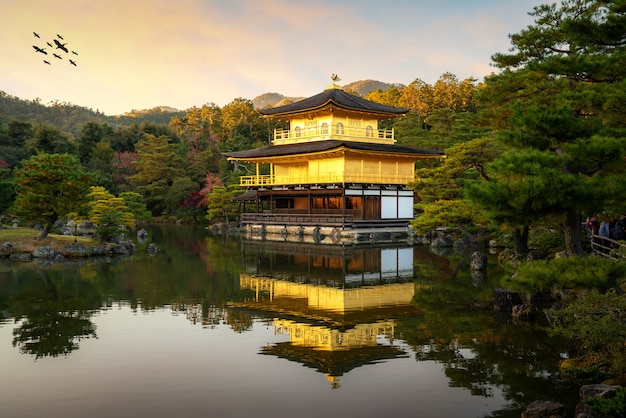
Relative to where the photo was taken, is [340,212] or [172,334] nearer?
[172,334]

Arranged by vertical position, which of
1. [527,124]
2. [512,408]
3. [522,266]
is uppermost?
[527,124]

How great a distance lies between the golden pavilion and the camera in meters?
37.8

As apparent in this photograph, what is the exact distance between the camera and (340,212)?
40.3 meters

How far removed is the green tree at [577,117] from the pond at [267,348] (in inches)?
119

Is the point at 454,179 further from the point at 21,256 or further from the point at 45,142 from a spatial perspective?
the point at 45,142

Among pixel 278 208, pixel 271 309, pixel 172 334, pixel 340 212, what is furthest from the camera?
pixel 278 208

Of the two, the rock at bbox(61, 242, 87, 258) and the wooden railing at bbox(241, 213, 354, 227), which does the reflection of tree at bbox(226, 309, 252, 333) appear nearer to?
the rock at bbox(61, 242, 87, 258)

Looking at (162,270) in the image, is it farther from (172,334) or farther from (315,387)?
(315,387)

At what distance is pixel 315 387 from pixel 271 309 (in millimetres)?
6151

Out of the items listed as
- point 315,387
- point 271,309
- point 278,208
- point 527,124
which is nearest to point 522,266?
point 527,124

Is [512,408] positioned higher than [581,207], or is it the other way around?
[581,207]

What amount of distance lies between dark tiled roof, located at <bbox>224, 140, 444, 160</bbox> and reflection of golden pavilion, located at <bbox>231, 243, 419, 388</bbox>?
470 inches

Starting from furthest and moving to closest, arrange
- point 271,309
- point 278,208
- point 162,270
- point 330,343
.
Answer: point 278,208 < point 162,270 < point 271,309 < point 330,343

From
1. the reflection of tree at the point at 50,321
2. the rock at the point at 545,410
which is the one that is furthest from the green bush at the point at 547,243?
the reflection of tree at the point at 50,321
